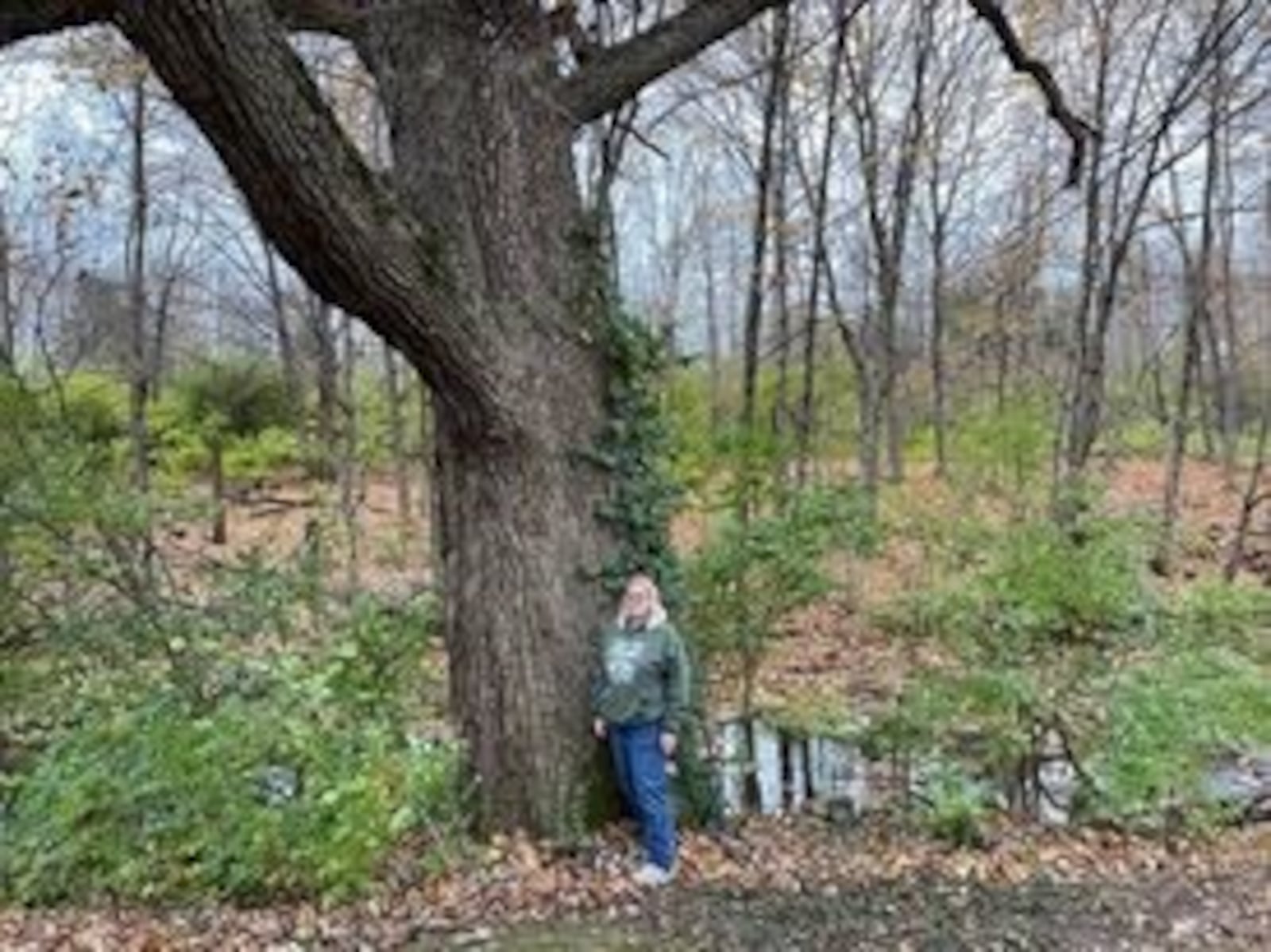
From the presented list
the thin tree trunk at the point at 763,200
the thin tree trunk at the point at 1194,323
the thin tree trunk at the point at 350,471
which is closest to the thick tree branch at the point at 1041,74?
the thin tree trunk at the point at 350,471

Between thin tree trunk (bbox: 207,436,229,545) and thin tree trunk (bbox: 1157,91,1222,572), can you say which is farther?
thin tree trunk (bbox: 207,436,229,545)

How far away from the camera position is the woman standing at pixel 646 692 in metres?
8.66

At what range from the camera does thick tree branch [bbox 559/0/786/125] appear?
910 cm

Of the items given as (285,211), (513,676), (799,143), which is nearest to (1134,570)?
(513,676)

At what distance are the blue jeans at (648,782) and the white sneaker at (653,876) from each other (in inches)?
1.2

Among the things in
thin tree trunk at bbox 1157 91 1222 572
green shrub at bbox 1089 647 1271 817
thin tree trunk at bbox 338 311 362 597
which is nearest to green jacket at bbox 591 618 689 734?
green shrub at bbox 1089 647 1271 817

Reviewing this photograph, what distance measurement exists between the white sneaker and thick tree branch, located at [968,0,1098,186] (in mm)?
5689

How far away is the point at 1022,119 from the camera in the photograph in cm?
3125

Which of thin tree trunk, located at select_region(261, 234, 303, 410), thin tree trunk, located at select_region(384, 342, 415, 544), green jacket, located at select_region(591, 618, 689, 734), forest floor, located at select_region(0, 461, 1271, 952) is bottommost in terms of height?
forest floor, located at select_region(0, 461, 1271, 952)

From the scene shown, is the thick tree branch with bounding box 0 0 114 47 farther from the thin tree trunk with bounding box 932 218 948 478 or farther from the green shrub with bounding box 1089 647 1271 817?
the thin tree trunk with bounding box 932 218 948 478

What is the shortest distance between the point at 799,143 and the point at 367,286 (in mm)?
19431

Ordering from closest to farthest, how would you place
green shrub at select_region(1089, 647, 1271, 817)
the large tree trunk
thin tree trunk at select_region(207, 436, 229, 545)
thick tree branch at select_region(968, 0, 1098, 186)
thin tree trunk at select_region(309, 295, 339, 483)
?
the large tree trunk, green shrub at select_region(1089, 647, 1271, 817), thick tree branch at select_region(968, 0, 1098, 186), thin tree trunk at select_region(309, 295, 339, 483), thin tree trunk at select_region(207, 436, 229, 545)

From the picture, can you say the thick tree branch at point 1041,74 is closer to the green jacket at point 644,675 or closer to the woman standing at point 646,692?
the woman standing at point 646,692

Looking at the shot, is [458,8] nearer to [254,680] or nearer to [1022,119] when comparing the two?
[254,680]
